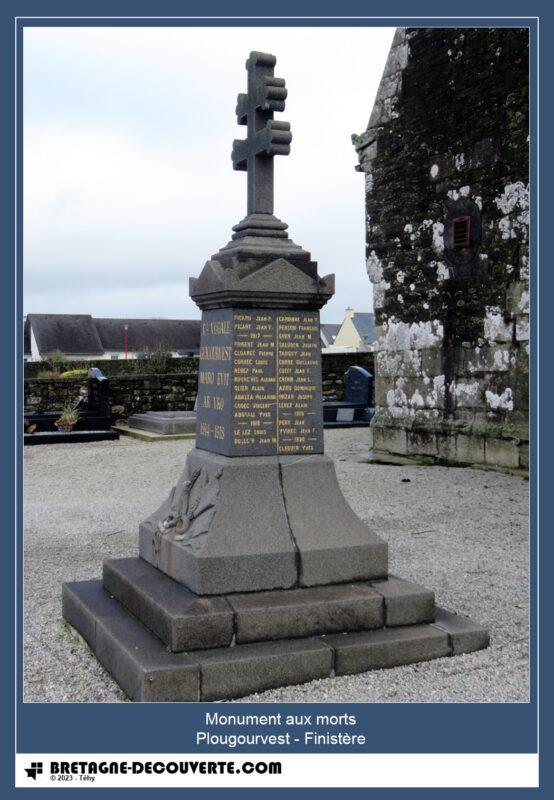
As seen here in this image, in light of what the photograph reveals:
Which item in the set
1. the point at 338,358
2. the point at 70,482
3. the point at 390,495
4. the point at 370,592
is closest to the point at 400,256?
the point at 390,495

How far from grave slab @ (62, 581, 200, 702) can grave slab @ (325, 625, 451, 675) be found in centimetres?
76

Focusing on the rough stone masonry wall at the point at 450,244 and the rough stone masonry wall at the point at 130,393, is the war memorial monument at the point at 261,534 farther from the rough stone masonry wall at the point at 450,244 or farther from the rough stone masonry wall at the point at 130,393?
the rough stone masonry wall at the point at 130,393

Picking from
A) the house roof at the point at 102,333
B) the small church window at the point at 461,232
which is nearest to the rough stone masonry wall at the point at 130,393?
the small church window at the point at 461,232

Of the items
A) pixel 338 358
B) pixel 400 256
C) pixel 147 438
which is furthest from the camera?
pixel 338 358

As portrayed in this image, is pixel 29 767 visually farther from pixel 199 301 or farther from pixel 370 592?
pixel 199 301

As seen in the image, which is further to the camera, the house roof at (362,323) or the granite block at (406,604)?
the house roof at (362,323)

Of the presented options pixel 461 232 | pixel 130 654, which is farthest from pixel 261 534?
pixel 461 232

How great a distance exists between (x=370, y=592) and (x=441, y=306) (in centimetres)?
689

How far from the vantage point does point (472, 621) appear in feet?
15.3

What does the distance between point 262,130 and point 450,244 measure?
20.6 ft

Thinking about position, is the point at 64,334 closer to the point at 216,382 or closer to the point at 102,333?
the point at 102,333

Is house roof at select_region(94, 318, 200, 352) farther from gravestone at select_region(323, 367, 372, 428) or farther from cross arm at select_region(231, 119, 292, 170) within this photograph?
cross arm at select_region(231, 119, 292, 170)

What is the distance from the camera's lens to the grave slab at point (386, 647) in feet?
13.8

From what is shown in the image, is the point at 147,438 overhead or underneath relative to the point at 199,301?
underneath
